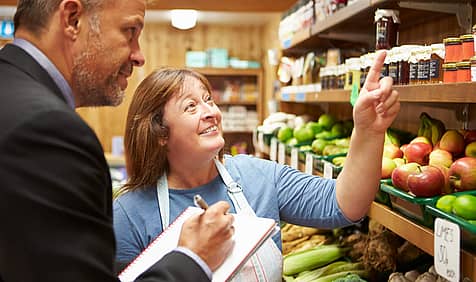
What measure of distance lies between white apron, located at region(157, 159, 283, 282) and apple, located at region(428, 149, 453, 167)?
0.55 meters

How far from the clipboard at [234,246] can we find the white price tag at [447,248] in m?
0.38

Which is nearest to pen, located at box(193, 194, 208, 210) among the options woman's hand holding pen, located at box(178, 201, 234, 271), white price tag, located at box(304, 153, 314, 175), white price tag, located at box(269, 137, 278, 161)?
woman's hand holding pen, located at box(178, 201, 234, 271)

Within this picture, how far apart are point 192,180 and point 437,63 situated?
2.80ft

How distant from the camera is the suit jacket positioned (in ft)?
3.03

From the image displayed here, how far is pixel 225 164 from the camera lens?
208 cm

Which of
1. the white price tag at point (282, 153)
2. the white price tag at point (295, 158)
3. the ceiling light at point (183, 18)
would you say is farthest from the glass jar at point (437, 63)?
the ceiling light at point (183, 18)

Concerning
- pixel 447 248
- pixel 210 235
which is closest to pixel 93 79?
pixel 210 235

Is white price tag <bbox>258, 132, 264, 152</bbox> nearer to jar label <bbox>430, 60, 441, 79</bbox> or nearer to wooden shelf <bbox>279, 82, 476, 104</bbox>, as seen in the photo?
wooden shelf <bbox>279, 82, 476, 104</bbox>

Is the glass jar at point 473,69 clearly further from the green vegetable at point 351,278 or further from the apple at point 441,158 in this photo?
the green vegetable at point 351,278

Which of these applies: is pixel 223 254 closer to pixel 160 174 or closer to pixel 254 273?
pixel 254 273

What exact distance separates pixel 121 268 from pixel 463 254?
34.4 inches

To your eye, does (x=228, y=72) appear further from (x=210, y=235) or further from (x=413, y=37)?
(x=210, y=235)

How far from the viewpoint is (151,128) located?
1976 millimetres

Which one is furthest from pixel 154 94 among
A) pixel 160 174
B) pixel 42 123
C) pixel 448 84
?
pixel 42 123
